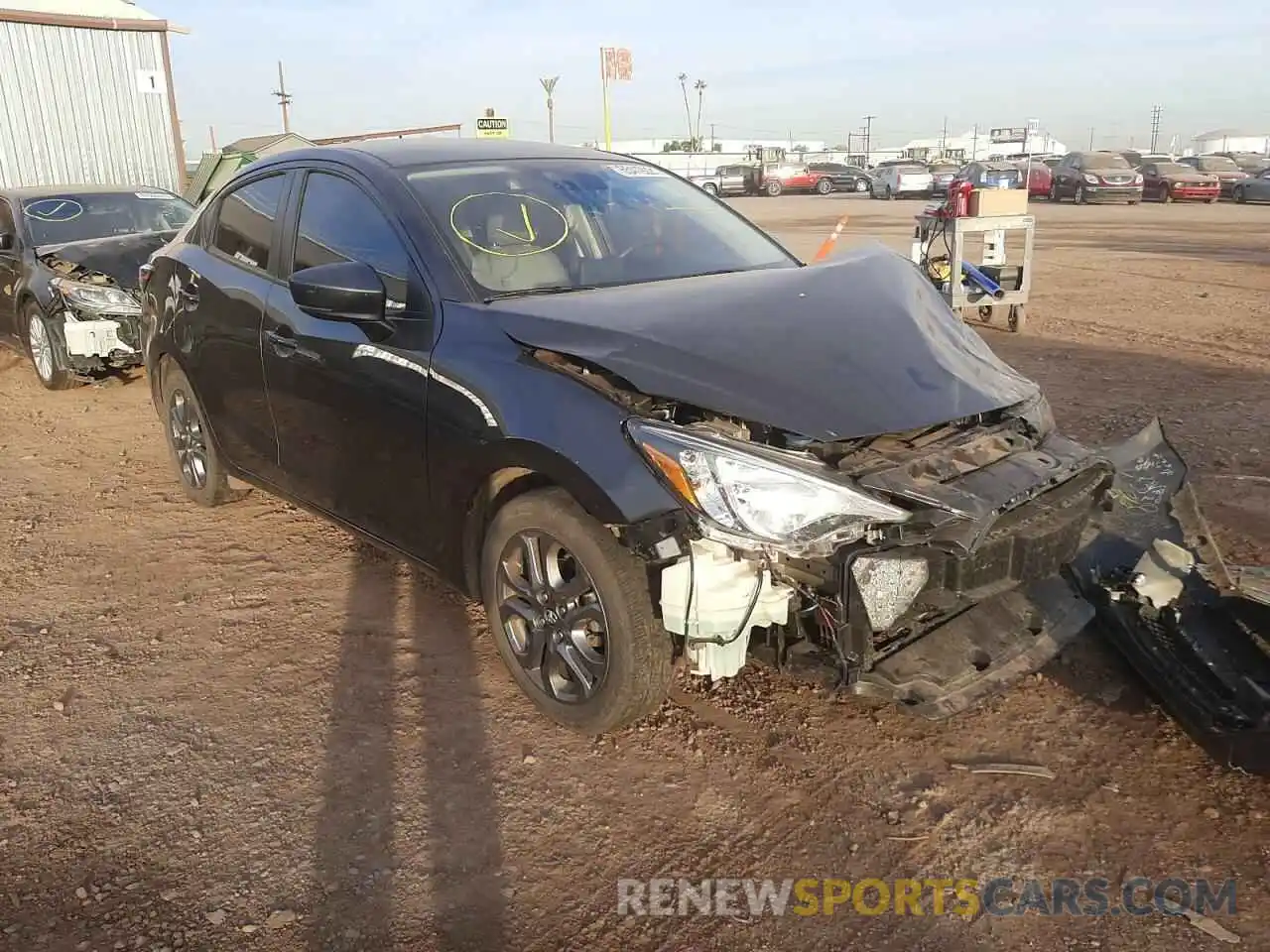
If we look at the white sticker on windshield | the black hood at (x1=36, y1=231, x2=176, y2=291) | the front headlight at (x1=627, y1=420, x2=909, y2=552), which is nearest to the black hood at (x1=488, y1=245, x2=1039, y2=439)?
the front headlight at (x1=627, y1=420, x2=909, y2=552)

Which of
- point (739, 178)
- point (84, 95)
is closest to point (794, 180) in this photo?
point (739, 178)

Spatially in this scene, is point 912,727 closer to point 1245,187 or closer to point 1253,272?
point 1253,272

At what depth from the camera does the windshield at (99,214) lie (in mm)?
8828

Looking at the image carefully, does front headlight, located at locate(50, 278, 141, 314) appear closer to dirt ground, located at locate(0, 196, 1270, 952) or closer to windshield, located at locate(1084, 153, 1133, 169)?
dirt ground, located at locate(0, 196, 1270, 952)

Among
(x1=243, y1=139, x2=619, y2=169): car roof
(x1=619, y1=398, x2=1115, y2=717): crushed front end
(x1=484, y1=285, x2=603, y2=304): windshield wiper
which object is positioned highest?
(x1=243, y1=139, x2=619, y2=169): car roof

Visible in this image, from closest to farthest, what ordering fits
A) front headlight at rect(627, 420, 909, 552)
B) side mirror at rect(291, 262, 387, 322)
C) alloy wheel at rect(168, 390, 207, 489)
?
front headlight at rect(627, 420, 909, 552) < side mirror at rect(291, 262, 387, 322) < alloy wheel at rect(168, 390, 207, 489)

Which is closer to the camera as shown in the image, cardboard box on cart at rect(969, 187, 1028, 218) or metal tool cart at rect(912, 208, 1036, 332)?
metal tool cart at rect(912, 208, 1036, 332)

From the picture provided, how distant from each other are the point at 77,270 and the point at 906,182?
113 ft

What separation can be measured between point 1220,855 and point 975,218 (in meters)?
7.80

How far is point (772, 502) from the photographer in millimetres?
2631

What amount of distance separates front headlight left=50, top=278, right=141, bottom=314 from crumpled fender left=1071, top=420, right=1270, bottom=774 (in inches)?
285

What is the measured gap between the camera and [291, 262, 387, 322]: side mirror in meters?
3.26

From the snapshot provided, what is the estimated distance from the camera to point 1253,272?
44.5 feet

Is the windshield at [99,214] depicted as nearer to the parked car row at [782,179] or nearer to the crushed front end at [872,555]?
the crushed front end at [872,555]
